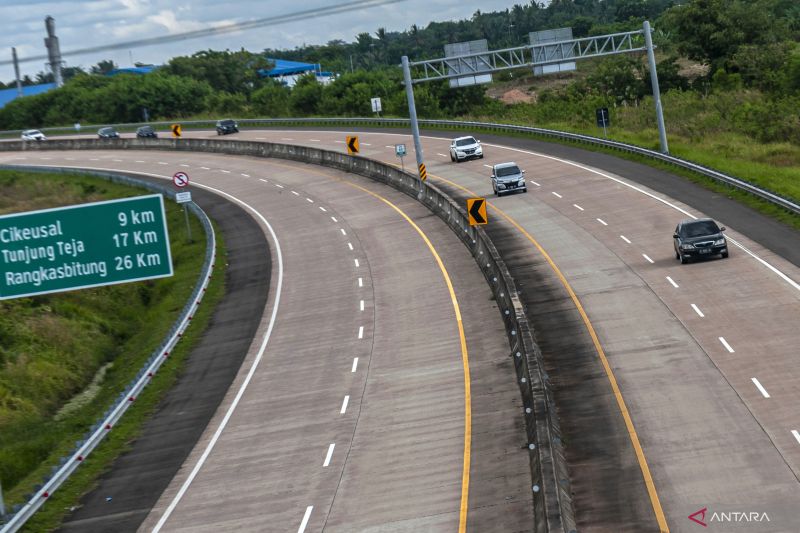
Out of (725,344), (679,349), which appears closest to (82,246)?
(679,349)

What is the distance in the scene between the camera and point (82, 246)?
2639 centimetres

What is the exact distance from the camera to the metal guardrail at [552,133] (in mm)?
49344

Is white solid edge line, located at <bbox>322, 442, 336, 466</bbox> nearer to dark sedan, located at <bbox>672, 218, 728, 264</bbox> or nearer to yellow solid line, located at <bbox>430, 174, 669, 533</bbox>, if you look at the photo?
yellow solid line, located at <bbox>430, 174, 669, 533</bbox>

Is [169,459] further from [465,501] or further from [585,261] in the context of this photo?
[585,261]

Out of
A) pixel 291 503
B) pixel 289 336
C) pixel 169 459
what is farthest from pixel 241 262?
pixel 291 503

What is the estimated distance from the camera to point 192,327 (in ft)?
136

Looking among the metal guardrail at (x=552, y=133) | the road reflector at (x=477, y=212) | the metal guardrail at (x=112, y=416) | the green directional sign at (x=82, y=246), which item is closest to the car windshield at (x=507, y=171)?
the metal guardrail at (x=552, y=133)

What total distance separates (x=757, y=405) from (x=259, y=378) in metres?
15.2

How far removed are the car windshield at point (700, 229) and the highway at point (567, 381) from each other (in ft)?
3.52

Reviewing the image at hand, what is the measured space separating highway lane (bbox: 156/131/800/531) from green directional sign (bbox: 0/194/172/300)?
1070cm

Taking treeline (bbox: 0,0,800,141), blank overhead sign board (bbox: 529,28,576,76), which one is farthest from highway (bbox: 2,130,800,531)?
treeline (bbox: 0,0,800,141)

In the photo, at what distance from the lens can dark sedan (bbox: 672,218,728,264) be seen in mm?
39312

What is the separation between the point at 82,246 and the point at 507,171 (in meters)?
36.0

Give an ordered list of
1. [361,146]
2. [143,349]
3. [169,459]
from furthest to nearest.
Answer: [361,146]
[143,349]
[169,459]
